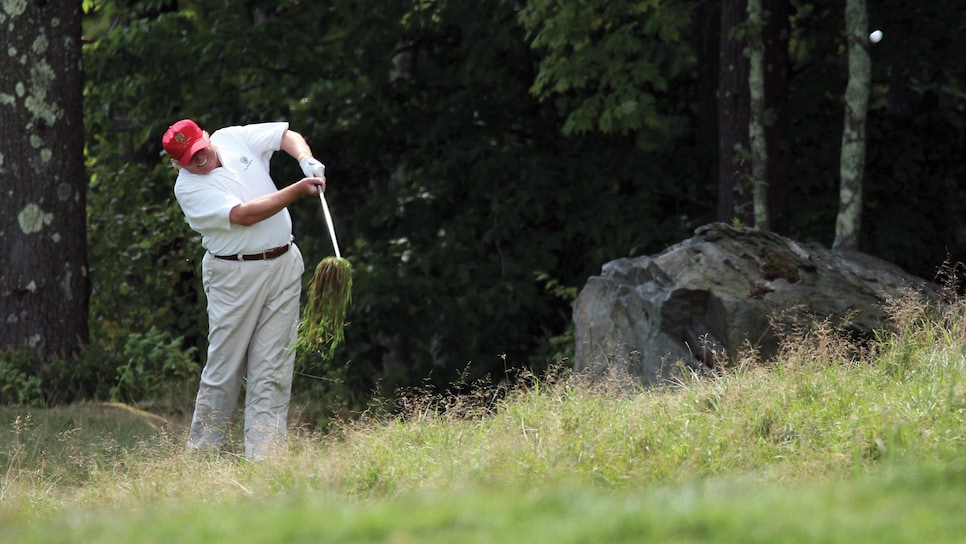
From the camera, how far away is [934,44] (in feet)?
41.2

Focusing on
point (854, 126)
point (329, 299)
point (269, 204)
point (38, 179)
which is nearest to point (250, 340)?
point (329, 299)

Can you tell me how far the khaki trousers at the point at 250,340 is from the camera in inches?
290

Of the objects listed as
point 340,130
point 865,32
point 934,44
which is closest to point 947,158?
point 934,44

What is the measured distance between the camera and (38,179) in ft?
35.9

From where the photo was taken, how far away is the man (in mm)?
7180

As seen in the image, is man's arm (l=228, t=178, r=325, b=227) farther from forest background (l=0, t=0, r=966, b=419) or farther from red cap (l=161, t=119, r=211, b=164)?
→ forest background (l=0, t=0, r=966, b=419)

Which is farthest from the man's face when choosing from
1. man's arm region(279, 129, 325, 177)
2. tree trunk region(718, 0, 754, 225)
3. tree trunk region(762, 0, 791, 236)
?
tree trunk region(762, 0, 791, 236)

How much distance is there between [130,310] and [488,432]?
8545 mm

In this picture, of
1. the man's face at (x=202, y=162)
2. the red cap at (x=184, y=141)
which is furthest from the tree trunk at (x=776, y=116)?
the red cap at (x=184, y=141)

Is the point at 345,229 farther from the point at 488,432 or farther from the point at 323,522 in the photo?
the point at 323,522

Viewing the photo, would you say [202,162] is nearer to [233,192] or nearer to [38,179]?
[233,192]

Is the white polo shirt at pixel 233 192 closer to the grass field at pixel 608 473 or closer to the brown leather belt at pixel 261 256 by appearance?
the brown leather belt at pixel 261 256

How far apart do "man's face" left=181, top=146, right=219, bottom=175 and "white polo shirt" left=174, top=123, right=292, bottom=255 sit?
0.03m

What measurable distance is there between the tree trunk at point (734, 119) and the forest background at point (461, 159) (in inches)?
58.0
